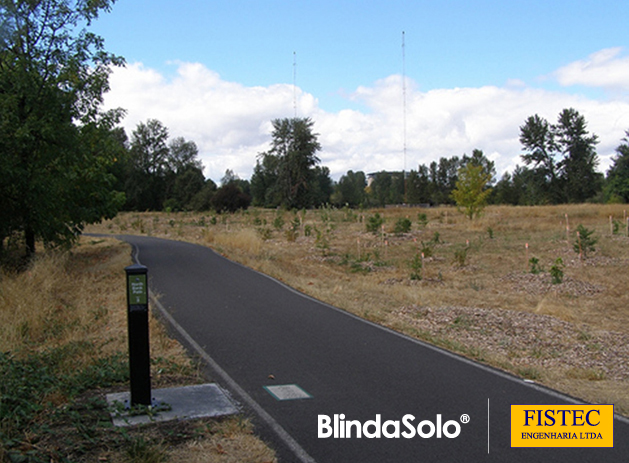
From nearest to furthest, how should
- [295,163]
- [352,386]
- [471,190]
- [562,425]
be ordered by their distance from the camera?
1. [562,425]
2. [352,386]
3. [471,190]
4. [295,163]

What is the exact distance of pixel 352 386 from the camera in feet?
23.4

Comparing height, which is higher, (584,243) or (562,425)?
(584,243)

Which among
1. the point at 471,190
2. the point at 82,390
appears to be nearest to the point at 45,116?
the point at 82,390

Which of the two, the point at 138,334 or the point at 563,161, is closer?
the point at 138,334

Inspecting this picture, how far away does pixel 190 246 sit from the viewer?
2677cm

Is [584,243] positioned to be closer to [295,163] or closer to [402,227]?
[402,227]

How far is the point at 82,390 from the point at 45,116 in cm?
1349

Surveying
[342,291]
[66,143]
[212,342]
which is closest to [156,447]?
[212,342]

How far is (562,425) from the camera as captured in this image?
6020mm

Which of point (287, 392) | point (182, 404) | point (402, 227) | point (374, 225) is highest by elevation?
point (374, 225)

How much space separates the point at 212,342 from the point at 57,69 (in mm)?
13413

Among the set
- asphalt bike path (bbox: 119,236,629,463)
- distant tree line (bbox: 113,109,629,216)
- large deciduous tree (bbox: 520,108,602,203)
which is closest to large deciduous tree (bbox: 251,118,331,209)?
distant tree line (bbox: 113,109,629,216)

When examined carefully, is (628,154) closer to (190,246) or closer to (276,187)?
(276,187)

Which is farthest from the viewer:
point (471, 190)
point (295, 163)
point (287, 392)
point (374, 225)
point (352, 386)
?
point (295, 163)
